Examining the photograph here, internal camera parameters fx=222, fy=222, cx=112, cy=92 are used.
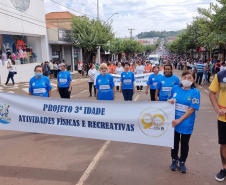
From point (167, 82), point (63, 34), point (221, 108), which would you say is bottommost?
point (221, 108)

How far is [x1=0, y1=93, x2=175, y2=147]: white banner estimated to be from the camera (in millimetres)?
3783

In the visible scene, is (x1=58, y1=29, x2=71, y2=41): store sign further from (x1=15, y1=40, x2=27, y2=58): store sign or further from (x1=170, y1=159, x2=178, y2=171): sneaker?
(x1=170, y1=159, x2=178, y2=171): sneaker

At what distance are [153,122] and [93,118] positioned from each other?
111cm

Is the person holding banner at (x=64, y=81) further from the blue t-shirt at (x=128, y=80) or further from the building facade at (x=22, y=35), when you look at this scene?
the building facade at (x=22, y=35)

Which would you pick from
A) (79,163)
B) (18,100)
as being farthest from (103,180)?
(18,100)

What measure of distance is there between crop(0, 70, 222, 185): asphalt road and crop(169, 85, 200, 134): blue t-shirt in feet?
2.78

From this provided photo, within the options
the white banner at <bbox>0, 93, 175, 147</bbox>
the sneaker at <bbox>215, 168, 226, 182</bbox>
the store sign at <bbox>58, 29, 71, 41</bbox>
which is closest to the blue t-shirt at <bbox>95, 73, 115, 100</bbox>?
the white banner at <bbox>0, 93, 175, 147</bbox>

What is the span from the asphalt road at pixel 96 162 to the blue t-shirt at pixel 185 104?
2.78 feet

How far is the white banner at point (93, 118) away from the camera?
149 inches

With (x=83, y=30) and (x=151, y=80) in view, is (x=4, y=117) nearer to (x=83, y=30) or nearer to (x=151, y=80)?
(x=151, y=80)

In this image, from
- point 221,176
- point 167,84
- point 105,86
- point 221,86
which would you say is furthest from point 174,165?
point 105,86

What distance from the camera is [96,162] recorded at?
4387 mm

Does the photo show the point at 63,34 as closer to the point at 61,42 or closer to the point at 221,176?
the point at 61,42

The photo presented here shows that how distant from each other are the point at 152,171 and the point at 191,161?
93 cm
